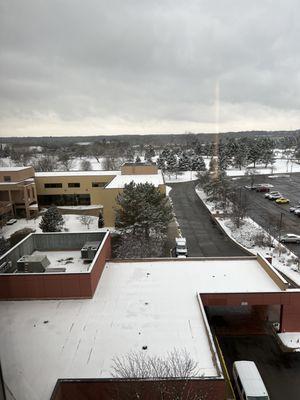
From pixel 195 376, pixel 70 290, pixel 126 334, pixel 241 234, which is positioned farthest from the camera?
pixel 241 234

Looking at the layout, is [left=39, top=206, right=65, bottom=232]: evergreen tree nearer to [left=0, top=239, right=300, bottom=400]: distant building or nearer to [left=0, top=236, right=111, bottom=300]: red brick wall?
[left=0, top=239, right=300, bottom=400]: distant building

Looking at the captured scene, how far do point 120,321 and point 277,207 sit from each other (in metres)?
24.3

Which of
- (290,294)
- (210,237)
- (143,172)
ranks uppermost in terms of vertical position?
(143,172)

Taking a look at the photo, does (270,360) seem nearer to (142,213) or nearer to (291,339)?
(291,339)

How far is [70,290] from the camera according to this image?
33.8ft

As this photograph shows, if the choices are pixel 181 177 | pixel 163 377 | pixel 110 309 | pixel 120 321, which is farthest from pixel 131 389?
pixel 181 177

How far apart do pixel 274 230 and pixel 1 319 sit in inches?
855

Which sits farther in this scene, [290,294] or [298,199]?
[298,199]

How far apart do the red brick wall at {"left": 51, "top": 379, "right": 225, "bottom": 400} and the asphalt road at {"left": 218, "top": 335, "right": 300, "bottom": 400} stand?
9.60 feet

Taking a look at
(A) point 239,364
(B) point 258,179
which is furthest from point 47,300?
(B) point 258,179

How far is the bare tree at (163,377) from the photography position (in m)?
6.55

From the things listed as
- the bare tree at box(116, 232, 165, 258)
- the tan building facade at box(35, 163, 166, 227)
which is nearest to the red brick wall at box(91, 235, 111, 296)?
the bare tree at box(116, 232, 165, 258)

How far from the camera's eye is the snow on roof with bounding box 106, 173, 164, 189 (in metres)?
25.4

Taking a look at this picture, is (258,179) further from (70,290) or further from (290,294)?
(70,290)
